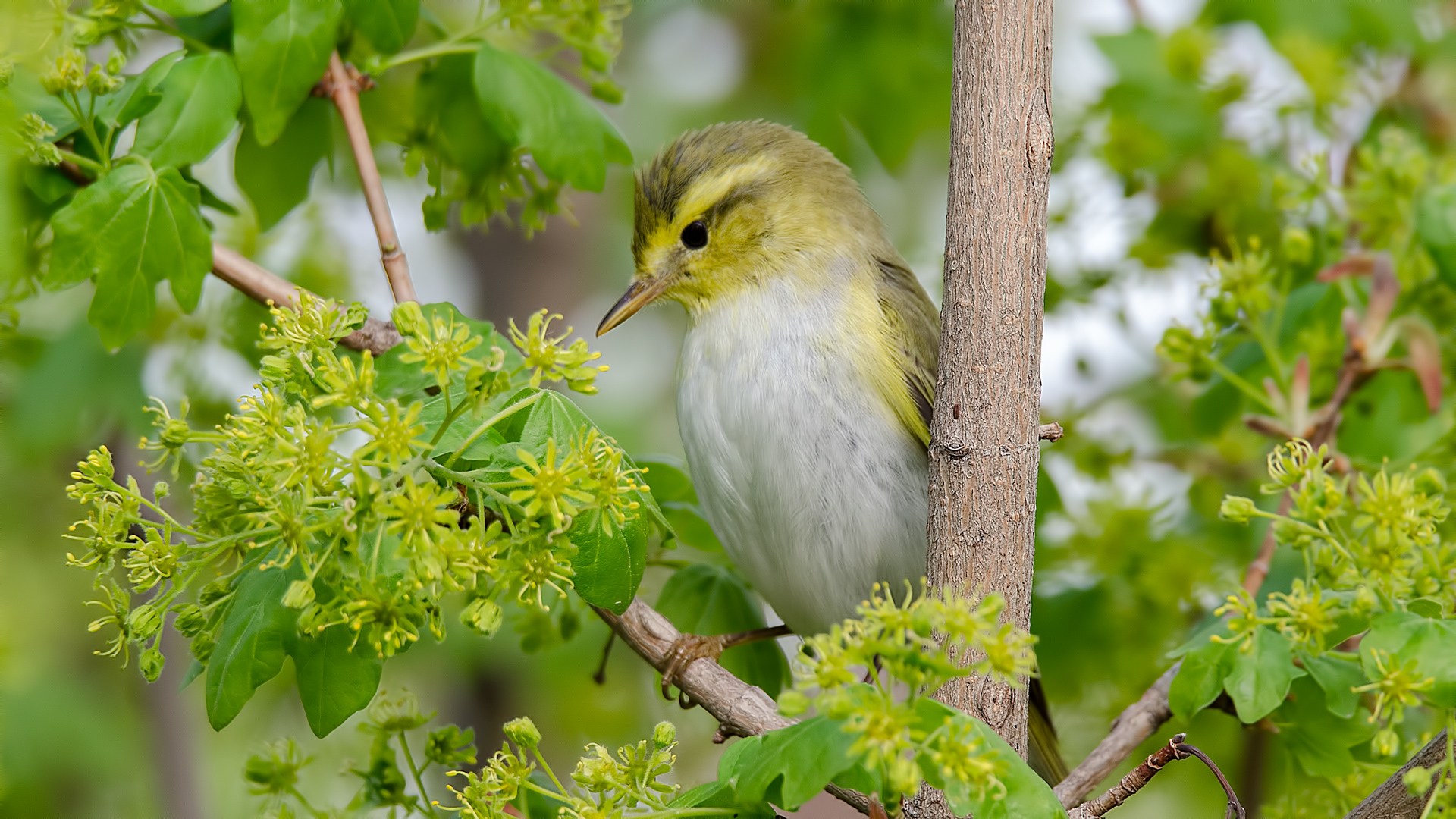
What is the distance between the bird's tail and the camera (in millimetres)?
2801

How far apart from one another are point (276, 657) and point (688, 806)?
1.91ft

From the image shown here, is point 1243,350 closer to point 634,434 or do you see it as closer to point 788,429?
point 788,429

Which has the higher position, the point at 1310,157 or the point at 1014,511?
the point at 1310,157

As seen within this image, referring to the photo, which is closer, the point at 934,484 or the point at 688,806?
the point at 688,806

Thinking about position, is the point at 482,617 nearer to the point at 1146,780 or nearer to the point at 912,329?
the point at 1146,780

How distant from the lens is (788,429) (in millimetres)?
2721

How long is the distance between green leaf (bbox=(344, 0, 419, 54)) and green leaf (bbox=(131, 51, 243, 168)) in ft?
0.80

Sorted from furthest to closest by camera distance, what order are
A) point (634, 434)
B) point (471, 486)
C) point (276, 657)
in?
point (634, 434) < point (276, 657) < point (471, 486)

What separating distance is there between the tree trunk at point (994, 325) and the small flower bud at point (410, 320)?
82 cm

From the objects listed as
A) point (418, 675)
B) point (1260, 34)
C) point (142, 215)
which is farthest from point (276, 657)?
point (418, 675)

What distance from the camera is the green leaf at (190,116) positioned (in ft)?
6.53

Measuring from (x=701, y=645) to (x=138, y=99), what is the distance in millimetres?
1294

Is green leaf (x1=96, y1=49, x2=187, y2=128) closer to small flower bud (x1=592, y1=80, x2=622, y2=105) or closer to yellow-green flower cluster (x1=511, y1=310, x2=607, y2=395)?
small flower bud (x1=592, y1=80, x2=622, y2=105)

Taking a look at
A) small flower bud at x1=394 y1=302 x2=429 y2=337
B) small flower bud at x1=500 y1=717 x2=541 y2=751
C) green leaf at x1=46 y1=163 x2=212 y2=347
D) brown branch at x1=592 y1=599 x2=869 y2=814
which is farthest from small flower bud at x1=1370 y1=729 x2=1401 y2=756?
green leaf at x1=46 y1=163 x2=212 y2=347
